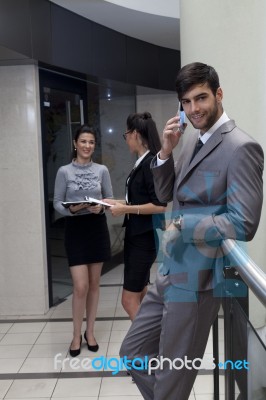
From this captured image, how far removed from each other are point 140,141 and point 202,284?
4.95ft

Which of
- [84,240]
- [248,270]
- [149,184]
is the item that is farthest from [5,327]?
[248,270]

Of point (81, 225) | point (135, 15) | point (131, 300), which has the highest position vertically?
point (135, 15)

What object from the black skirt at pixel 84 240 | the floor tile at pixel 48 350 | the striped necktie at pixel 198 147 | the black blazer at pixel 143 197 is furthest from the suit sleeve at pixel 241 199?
the floor tile at pixel 48 350

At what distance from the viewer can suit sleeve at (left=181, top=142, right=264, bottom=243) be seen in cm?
158

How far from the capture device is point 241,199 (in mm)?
1576

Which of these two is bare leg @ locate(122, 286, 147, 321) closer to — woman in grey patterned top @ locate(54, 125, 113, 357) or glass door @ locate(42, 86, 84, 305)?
woman in grey patterned top @ locate(54, 125, 113, 357)

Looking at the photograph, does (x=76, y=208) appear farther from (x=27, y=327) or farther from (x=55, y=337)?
(x=27, y=327)

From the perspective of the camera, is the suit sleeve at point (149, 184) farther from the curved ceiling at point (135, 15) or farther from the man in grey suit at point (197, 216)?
the curved ceiling at point (135, 15)

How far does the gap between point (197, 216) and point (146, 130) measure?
1.45 m

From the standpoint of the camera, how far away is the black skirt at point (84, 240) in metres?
3.51

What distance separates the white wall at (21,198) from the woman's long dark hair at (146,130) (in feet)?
5.47

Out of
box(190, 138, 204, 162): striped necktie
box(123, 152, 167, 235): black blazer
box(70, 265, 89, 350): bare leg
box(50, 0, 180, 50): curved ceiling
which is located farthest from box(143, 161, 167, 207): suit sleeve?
box(50, 0, 180, 50): curved ceiling

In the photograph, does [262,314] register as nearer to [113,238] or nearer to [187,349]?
[187,349]

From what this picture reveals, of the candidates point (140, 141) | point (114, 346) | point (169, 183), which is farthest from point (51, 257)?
point (169, 183)
